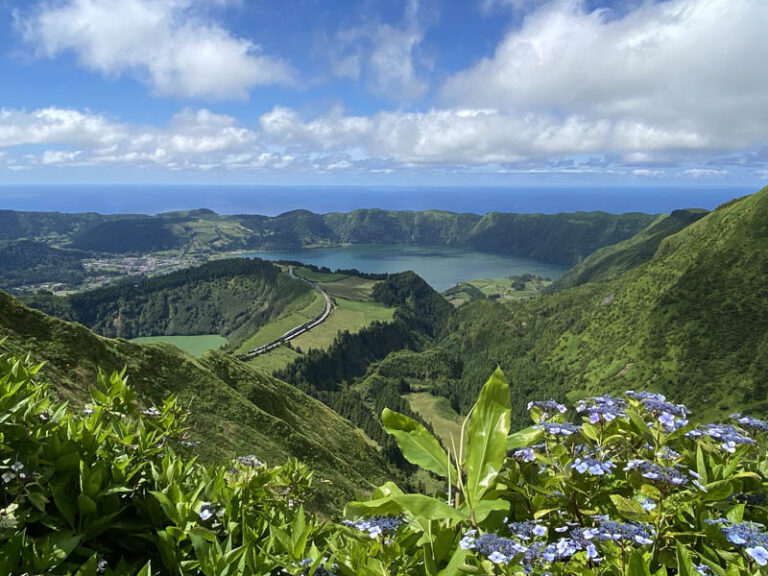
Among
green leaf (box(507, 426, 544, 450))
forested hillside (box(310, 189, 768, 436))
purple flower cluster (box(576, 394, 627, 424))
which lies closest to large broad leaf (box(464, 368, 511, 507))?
green leaf (box(507, 426, 544, 450))

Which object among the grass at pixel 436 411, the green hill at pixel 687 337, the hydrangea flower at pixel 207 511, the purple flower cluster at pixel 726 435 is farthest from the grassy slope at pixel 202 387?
the green hill at pixel 687 337

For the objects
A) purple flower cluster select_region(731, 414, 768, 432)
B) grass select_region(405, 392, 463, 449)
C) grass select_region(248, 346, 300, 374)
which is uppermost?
purple flower cluster select_region(731, 414, 768, 432)

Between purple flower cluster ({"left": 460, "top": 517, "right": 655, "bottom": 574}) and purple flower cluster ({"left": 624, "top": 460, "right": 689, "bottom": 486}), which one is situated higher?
purple flower cluster ({"left": 624, "top": 460, "right": 689, "bottom": 486})

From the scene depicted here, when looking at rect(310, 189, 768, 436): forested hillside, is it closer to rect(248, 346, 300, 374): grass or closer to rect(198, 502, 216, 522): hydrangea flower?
rect(248, 346, 300, 374): grass

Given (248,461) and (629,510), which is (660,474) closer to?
(629,510)

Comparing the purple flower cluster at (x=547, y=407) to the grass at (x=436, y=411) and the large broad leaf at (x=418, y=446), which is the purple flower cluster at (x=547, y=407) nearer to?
the large broad leaf at (x=418, y=446)

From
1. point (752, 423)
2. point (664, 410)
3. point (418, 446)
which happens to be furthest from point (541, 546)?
point (752, 423)

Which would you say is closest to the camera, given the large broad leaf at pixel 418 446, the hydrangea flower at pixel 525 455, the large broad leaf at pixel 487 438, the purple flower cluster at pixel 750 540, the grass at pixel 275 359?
the purple flower cluster at pixel 750 540
